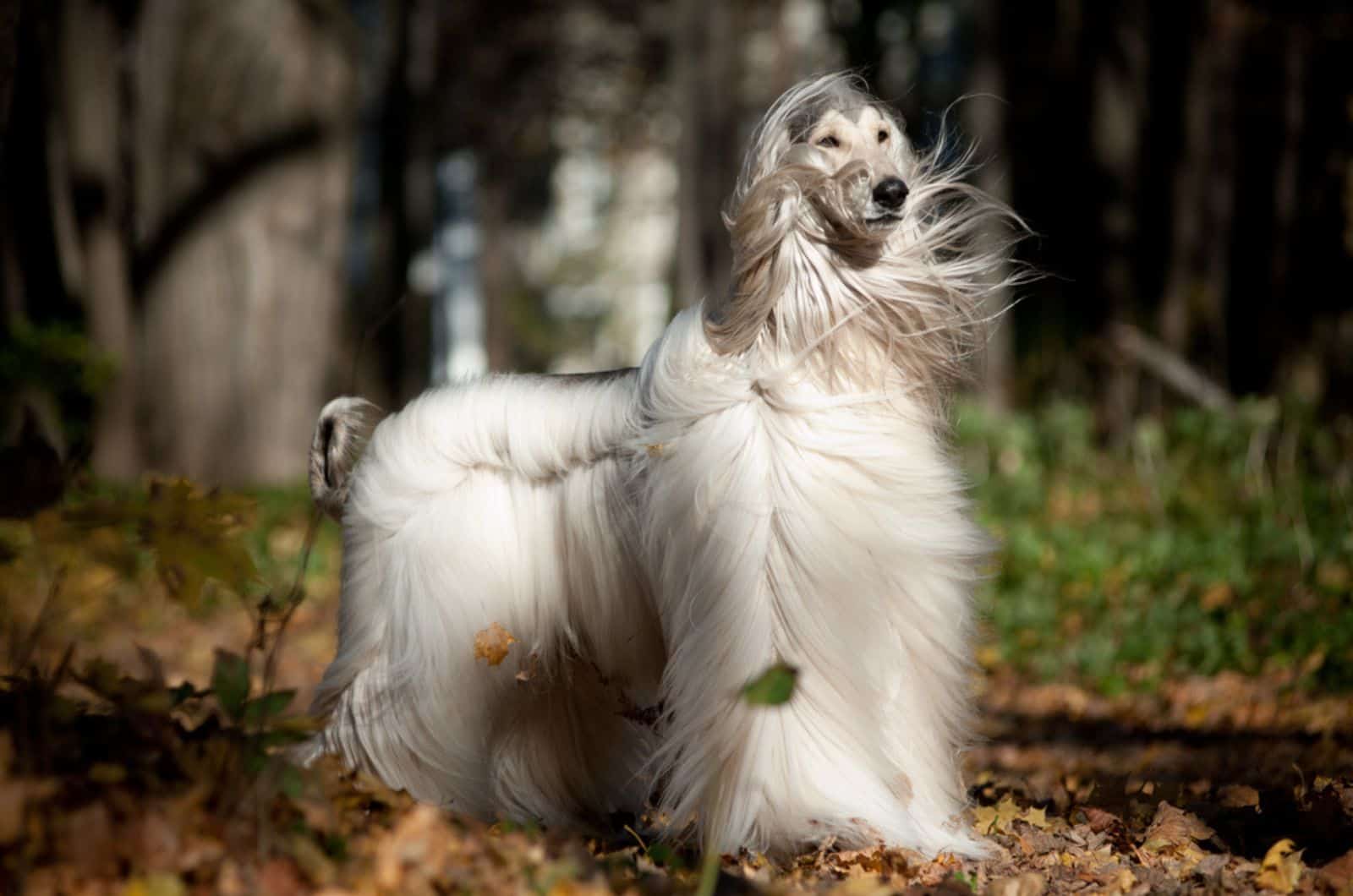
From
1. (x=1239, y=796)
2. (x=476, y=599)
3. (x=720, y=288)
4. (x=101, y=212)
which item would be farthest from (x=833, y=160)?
(x=101, y=212)

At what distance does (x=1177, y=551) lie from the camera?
24.9ft

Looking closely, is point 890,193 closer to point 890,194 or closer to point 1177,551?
point 890,194

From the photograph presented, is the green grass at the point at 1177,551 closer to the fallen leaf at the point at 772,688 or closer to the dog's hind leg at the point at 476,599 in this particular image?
the dog's hind leg at the point at 476,599

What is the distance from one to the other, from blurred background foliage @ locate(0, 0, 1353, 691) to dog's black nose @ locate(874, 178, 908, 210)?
39 centimetres

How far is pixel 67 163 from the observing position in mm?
A: 10922

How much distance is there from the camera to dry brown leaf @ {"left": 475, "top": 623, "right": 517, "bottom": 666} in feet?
12.3

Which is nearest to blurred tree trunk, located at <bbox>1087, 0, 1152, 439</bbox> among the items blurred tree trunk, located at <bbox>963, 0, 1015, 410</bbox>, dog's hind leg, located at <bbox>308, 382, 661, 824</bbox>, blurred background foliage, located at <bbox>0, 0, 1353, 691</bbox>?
blurred background foliage, located at <bbox>0, 0, 1353, 691</bbox>

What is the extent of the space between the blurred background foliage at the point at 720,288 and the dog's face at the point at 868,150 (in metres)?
0.33

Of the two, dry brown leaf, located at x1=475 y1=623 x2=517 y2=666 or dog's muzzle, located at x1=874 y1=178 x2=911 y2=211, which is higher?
dog's muzzle, located at x1=874 y1=178 x2=911 y2=211

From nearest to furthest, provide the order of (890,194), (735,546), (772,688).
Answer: (772,688), (735,546), (890,194)

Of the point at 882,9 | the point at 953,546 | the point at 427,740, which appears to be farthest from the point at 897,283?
the point at 882,9

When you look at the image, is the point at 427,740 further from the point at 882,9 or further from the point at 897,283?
the point at 882,9

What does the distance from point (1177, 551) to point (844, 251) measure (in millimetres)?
4662

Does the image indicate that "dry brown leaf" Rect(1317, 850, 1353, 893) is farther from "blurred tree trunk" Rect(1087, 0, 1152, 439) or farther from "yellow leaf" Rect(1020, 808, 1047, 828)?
"blurred tree trunk" Rect(1087, 0, 1152, 439)
